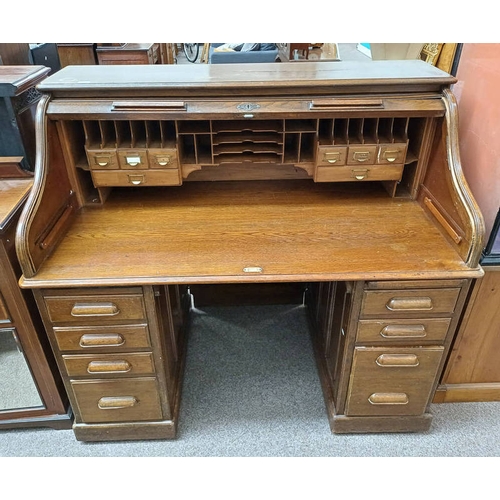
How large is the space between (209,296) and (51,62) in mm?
2848

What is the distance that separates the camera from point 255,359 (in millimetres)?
1906

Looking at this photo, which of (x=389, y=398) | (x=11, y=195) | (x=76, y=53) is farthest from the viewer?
(x=76, y=53)

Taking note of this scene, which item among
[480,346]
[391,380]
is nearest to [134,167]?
[391,380]

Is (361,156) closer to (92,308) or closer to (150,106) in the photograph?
(150,106)

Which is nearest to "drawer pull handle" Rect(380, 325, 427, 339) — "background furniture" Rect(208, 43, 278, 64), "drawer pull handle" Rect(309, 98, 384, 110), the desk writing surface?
the desk writing surface

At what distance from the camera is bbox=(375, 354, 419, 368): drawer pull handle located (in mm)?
1371

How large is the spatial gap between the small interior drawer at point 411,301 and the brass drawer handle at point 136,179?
0.81m

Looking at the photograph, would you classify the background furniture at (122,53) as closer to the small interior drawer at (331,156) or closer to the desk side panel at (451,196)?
the small interior drawer at (331,156)

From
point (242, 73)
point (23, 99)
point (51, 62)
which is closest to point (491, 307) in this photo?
point (242, 73)

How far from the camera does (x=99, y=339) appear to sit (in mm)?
1302

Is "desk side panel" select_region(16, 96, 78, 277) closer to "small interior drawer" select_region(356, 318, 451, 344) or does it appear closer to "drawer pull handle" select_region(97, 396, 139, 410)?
"drawer pull handle" select_region(97, 396, 139, 410)

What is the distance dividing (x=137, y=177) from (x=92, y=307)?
453 mm

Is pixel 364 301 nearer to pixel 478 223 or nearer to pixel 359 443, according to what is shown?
pixel 478 223

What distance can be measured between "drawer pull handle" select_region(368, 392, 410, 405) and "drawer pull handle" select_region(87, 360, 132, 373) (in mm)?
846
